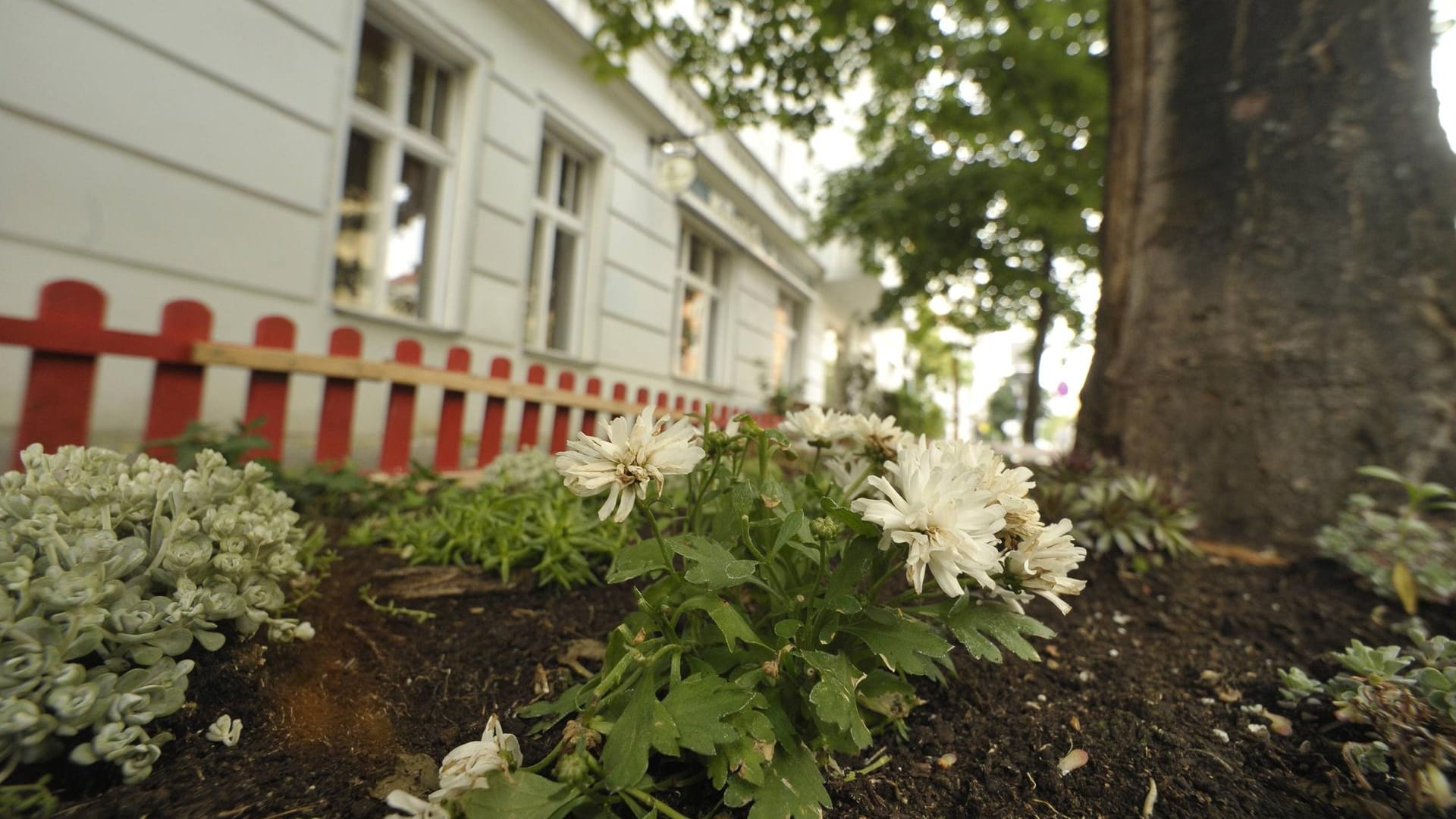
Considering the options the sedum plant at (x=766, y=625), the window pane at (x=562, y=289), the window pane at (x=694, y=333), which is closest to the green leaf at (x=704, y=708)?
the sedum plant at (x=766, y=625)

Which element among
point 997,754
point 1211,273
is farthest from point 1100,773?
point 1211,273

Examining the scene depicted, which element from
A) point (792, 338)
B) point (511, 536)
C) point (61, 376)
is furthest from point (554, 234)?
point (792, 338)

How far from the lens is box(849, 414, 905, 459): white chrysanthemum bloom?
45.8 inches

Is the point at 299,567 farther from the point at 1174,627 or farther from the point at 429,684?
the point at 1174,627

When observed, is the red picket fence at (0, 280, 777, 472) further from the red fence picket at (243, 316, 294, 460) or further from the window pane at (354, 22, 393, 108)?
the window pane at (354, 22, 393, 108)

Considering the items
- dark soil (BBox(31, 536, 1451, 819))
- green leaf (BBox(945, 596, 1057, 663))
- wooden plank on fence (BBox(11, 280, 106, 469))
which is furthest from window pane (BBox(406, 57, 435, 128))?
green leaf (BBox(945, 596, 1057, 663))

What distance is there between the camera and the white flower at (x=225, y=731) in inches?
37.4

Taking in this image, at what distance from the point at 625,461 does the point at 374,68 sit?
196 inches

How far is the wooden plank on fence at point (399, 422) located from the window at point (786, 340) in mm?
9808

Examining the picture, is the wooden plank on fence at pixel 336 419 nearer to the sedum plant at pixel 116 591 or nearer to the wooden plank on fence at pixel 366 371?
the wooden plank on fence at pixel 366 371

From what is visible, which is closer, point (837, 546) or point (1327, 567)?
point (837, 546)

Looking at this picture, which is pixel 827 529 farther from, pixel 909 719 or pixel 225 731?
pixel 225 731

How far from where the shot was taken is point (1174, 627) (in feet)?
5.44

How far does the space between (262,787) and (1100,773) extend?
51.8 inches
